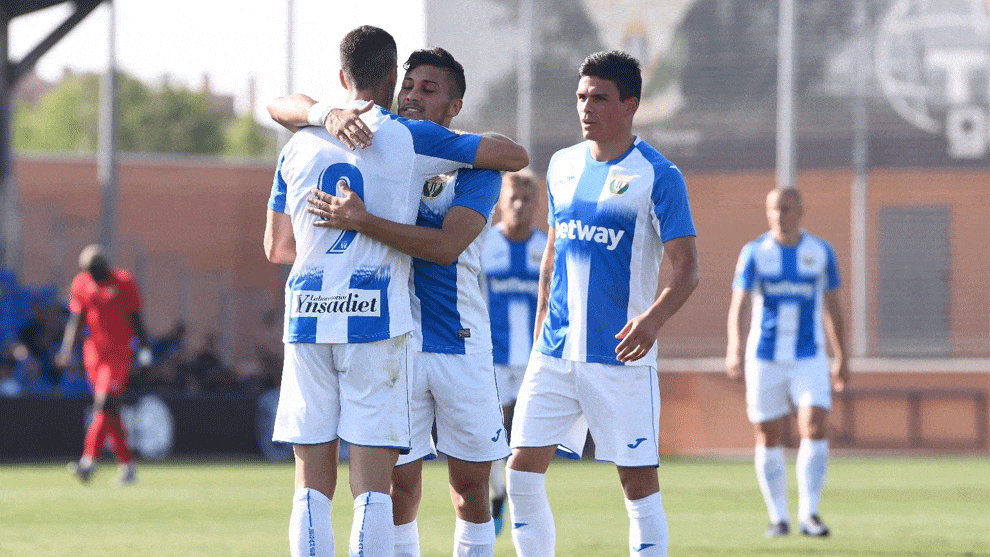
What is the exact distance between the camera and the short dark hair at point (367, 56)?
473 centimetres

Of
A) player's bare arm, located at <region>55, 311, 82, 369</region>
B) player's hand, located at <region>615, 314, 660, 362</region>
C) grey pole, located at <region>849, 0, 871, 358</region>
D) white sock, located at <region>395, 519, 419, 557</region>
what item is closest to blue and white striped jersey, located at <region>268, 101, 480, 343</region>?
player's hand, located at <region>615, 314, 660, 362</region>

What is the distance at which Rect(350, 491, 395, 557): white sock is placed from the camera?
471 cm

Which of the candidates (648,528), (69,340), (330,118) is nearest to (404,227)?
(330,118)

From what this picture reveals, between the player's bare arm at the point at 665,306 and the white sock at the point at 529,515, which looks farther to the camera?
the white sock at the point at 529,515

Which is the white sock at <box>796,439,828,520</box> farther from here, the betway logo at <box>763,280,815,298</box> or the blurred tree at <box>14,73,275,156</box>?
the blurred tree at <box>14,73,275,156</box>

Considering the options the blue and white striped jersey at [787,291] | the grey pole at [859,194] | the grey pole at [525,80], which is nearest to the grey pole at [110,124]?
the grey pole at [525,80]

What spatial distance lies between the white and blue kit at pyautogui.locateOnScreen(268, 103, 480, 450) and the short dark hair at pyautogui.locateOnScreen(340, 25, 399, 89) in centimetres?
11

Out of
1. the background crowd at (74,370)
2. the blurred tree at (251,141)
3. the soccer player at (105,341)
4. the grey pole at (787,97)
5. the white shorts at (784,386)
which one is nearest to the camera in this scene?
the white shorts at (784,386)

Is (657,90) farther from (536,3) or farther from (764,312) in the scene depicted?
(764,312)

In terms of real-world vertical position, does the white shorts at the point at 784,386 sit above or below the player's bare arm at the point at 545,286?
below

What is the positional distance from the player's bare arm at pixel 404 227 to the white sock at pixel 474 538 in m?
1.16

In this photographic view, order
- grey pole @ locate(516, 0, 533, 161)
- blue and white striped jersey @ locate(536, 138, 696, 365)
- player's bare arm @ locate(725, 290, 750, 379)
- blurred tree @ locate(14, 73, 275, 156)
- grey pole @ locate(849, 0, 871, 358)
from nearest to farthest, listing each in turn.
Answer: blue and white striped jersey @ locate(536, 138, 696, 365) < player's bare arm @ locate(725, 290, 750, 379) < grey pole @ locate(849, 0, 871, 358) < grey pole @ locate(516, 0, 533, 161) < blurred tree @ locate(14, 73, 275, 156)

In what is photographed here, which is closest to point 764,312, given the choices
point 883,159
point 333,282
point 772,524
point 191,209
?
point 772,524

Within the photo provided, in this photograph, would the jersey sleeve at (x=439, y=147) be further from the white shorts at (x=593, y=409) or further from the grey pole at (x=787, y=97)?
the grey pole at (x=787, y=97)
